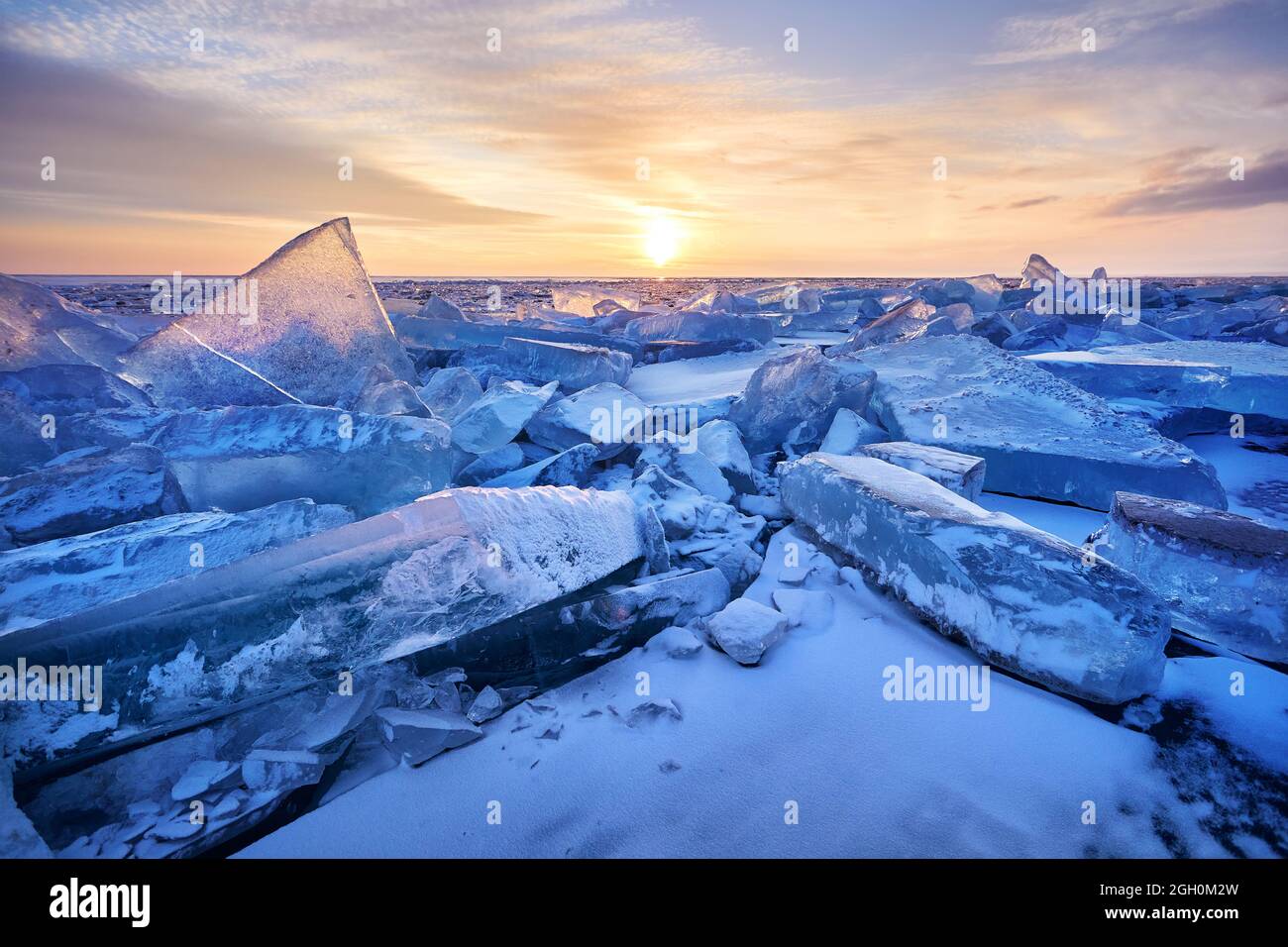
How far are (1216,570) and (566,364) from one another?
408 cm

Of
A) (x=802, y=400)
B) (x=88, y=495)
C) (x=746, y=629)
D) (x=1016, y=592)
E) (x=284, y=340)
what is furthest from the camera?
(x=802, y=400)

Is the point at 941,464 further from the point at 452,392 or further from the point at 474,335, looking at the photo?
the point at 474,335

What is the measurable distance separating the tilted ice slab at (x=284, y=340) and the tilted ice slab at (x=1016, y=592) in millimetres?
2658

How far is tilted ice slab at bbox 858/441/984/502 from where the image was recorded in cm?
234

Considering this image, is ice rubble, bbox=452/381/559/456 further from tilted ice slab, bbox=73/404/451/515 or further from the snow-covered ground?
the snow-covered ground

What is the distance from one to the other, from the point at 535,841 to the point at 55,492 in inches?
80.5

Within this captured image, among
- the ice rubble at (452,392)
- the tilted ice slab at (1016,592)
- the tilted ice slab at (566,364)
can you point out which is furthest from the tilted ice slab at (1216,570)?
the tilted ice slab at (566,364)

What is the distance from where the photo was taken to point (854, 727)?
1.36 metres

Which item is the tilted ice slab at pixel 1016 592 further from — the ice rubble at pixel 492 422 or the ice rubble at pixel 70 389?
the ice rubble at pixel 70 389

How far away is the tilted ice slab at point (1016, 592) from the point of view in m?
1.38

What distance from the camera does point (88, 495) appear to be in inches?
77.9

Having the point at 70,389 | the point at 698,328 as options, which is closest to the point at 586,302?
the point at 698,328

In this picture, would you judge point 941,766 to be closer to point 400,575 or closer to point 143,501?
point 400,575
